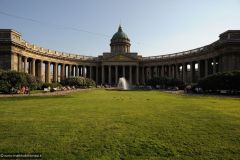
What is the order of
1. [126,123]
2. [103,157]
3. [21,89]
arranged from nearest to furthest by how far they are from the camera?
[103,157], [126,123], [21,89]

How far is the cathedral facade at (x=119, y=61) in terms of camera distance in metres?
71.5

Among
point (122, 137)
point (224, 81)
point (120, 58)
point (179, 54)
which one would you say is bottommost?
point (122, 137)

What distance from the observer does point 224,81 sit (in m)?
54.1

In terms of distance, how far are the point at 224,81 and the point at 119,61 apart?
256ft

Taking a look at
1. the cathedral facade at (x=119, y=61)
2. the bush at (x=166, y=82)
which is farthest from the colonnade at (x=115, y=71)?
the bush at (x=166, y=82)

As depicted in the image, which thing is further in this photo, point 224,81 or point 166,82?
point 166,82

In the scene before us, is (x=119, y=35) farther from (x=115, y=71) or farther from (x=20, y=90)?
(x=20, y=90)

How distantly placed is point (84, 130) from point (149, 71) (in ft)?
408

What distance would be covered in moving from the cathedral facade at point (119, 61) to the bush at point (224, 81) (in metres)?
16.8

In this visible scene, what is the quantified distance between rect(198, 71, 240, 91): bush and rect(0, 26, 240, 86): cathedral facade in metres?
16.8

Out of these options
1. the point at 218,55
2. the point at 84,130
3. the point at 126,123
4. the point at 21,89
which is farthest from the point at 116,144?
the point at 218,55

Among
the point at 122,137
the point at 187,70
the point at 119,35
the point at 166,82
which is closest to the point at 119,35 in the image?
the point at 119,35

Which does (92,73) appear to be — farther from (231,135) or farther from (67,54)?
(231,135)

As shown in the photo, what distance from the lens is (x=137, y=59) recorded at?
128 metres
